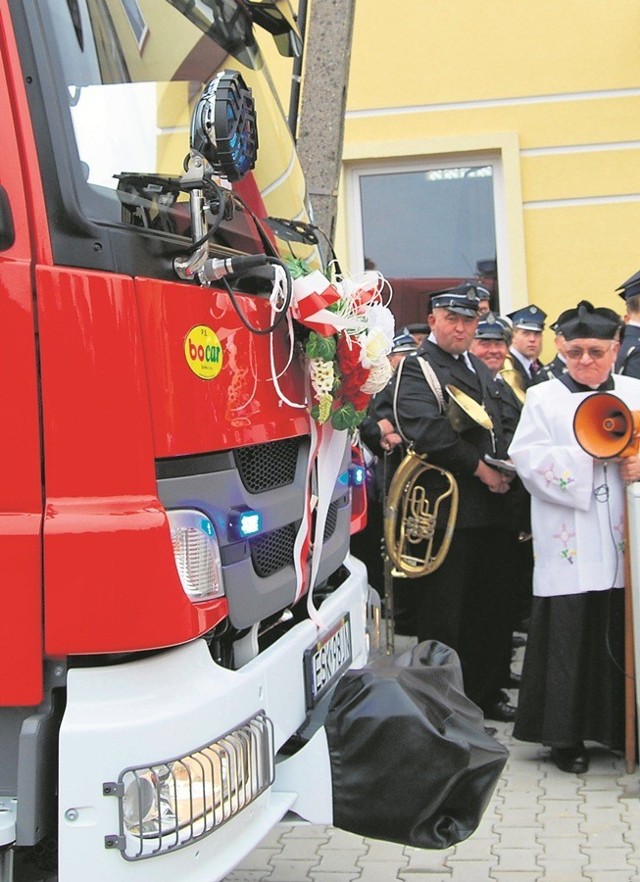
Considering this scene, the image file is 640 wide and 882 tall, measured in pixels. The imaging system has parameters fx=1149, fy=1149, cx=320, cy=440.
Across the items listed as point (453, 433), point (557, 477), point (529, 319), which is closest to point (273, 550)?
point (557, 477)

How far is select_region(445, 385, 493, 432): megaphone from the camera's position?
572cm

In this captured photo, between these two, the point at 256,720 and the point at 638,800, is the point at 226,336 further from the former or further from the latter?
the point at 638,800

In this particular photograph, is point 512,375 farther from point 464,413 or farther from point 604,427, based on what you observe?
point 604,427

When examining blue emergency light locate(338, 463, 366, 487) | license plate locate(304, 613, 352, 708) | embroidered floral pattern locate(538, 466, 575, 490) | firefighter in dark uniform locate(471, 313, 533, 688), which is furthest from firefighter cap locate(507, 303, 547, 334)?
license plate locate(304, 613, 352, 708)

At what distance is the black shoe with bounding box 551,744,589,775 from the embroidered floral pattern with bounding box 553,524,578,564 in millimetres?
833

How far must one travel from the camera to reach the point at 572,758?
511 centimetres

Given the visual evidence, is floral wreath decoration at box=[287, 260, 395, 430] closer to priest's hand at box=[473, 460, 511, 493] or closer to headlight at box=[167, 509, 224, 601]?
headlight at box=[167, 509, 224, 601]

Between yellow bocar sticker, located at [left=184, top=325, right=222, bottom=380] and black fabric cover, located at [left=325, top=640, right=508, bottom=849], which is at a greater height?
yellow bocar sticker, located at [left=184, top=325, right=222, bottom=380]


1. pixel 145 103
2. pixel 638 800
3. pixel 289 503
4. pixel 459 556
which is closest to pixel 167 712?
pixel 289 503

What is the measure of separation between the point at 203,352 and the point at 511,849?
251 cm

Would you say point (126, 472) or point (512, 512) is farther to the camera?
point (512, 512)

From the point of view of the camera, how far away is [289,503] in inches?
119

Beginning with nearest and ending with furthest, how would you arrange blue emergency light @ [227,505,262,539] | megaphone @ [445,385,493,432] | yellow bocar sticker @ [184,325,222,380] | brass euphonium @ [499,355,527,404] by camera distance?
yellow bocar sticker @ [184,325,222,380]
blue emergency light @ [227,505,262,539]
megaphone @ [445,385,493,432]
brass euphonium @ [499,355,527,404]

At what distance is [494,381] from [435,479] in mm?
784
